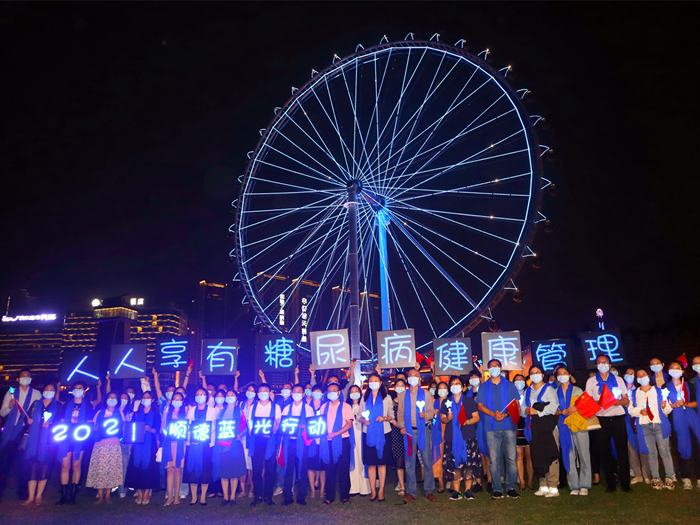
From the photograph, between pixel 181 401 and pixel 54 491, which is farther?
pixel 54 491

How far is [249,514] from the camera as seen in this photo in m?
8.81

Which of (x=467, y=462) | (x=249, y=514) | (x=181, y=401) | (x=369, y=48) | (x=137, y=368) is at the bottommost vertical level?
(x=249, y=514)

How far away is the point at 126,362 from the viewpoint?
1441 cm

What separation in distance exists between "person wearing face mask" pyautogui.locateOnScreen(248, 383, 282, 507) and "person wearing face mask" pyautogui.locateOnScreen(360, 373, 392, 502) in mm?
1608

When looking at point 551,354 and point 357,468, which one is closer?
point 357,468

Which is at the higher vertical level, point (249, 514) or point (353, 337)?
point (353, 337)

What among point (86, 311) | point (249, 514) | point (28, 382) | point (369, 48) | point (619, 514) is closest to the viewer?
point (619, 514)

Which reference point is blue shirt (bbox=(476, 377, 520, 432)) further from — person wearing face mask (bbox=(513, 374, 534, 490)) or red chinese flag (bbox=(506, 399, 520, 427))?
person wearing face mask (bbox=(513, 374, 534, 490))

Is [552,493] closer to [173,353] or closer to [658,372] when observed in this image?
[658,372]

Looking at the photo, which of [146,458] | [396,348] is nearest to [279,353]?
[396,348]

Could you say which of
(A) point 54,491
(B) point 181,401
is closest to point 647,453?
(B) point 181,401

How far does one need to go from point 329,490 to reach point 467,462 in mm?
2390

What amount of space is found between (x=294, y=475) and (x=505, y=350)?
21.3ft

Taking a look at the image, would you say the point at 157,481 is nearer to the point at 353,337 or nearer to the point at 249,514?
the point at 249,514
